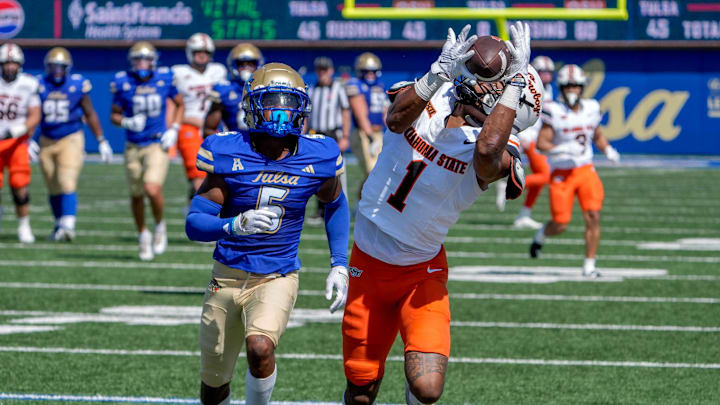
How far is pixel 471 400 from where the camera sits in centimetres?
636

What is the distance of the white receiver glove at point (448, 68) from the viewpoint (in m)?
4.86

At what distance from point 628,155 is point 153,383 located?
2305cm

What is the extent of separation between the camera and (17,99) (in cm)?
1323

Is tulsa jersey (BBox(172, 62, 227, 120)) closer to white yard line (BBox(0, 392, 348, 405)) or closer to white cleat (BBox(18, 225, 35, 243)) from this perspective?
white cleat (BBox(18, 225, 35, 243))

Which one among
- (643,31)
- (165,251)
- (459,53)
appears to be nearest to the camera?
(459,53)

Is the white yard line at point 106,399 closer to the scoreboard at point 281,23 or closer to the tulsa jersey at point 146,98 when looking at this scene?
the tulsa jersey at point 146,98

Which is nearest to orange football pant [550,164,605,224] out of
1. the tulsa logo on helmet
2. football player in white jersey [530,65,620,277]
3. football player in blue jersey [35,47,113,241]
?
football player in white jersey [530,65,620,277]

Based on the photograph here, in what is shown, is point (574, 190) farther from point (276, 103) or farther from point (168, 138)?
point (276, 103)

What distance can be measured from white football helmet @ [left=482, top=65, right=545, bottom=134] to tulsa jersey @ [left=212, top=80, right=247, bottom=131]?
234 inches

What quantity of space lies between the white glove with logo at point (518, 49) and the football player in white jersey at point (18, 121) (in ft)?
29.6

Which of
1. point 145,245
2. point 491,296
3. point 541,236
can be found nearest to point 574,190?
point 541,236

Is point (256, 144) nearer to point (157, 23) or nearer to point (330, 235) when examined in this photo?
point (330, 235)

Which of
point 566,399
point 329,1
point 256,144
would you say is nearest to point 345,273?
point 256,144

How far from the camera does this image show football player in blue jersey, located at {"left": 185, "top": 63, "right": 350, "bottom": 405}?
510 centimetres
